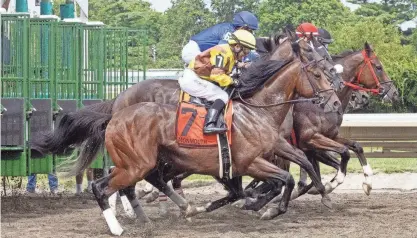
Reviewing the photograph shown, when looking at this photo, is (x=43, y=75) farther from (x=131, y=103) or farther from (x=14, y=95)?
(x=131, y=103)

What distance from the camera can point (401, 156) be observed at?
15.4 metres

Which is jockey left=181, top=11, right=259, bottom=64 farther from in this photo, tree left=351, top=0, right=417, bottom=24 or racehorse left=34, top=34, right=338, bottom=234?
tree left=351, top=0, right=417, bottom=24

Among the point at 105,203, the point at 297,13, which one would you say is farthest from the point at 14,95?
the point at 297,13

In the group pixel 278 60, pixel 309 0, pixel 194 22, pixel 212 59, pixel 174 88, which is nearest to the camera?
pixel 212 59

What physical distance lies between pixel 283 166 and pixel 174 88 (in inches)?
69.8

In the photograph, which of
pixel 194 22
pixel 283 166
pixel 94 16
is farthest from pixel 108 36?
pixel 94 16

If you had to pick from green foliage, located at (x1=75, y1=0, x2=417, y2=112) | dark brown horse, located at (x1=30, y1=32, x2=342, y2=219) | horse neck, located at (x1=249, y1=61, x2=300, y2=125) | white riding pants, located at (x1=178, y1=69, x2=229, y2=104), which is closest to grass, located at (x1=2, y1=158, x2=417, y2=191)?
dark brown horse, located at (x1=30, y1=32, x2=342, y2=219)

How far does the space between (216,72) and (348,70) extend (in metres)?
3.56

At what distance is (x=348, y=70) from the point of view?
474 inches

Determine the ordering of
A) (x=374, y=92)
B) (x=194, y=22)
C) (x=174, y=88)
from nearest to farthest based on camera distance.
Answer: (x=174, y=88) < (x=374, y=92) < (x=194, y=22)

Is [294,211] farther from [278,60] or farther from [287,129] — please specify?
[278,60]

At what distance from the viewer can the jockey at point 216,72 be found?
29.1ft

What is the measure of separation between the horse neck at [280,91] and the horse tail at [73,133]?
4.82 ft

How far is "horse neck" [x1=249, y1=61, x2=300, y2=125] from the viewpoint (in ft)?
30.0
